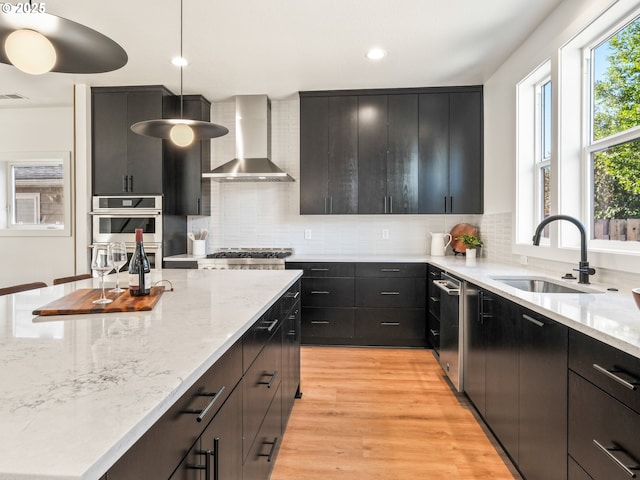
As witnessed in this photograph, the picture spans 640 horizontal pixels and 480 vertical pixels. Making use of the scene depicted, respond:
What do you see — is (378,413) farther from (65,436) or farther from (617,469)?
(65,436)

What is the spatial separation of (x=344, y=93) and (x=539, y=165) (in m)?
2.07

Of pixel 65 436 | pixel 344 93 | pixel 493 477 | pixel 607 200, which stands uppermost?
pixel 344 93

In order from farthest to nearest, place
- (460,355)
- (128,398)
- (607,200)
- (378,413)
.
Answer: (460,355) → (378,413) → (607,200) → (128,398)

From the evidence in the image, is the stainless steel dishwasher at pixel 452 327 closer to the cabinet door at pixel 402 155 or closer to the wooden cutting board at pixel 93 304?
the cabinet door at pixel 402 155

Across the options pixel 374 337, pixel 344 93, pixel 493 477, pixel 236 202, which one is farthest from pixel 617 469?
pixel 236 202

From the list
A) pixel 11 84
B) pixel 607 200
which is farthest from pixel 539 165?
pixel 11 84

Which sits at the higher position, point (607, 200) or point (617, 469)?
point (607, 200)

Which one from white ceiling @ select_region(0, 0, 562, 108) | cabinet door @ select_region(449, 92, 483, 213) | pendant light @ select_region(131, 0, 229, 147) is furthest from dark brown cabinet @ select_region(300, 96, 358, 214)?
pendant light @ select_region(131, 0, 229, 147)

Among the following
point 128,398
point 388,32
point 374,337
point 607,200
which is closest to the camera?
point 128,398

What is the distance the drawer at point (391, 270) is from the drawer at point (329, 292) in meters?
0.16

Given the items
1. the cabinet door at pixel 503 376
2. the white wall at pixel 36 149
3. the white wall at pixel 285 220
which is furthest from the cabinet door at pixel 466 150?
the white wall at pixel 36 149

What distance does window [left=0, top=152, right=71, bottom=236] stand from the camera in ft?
16.0

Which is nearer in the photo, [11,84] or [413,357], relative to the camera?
[413,357]

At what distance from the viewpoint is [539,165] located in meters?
3.13
